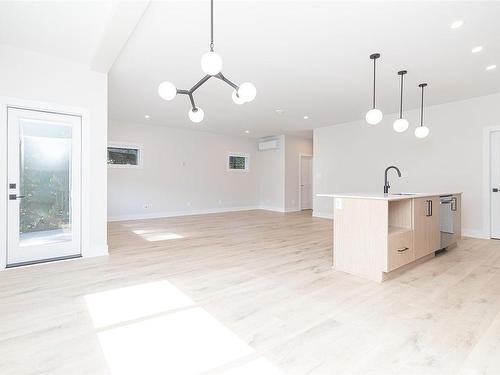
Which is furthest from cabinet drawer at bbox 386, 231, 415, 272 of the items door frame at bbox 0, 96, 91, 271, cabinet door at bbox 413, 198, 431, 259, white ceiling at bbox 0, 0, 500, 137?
door frame at bbox 0, 96, 91, 271

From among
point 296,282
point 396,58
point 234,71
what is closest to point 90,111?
point 234,71

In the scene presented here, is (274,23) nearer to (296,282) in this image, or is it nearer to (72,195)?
(296,282)

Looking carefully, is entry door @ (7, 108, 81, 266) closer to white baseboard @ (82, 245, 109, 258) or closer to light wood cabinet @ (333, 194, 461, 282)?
white baseboard @ (82, 245, 109, 258)

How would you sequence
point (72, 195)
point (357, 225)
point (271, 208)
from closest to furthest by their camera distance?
point (357, 225) → point (72, 195) → point (271, 208)

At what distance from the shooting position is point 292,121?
738 centimetres

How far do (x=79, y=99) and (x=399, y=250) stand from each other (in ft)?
14.8

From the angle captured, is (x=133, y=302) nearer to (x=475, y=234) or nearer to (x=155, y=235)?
(x=155, y=235)

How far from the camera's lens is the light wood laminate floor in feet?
5.34

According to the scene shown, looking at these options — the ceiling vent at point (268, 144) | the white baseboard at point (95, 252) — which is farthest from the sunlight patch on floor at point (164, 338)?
the ceiling vent at point (268, 144)

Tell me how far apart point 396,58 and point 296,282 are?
10.2 ft

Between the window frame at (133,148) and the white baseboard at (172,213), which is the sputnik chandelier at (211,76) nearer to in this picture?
the window frame at (133,148)

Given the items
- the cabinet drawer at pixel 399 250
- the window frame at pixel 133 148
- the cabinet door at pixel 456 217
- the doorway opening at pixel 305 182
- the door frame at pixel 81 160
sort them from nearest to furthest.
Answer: the cabinet drawer at pixel 399 250, the door frame at pixel 81 160, the cabinet door at pixel 456 217, the window frame at pixel 133 148, the doorway opening at pixel 305 182

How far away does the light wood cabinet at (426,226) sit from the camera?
3.38 metres

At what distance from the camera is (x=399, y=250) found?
3.07 metres
